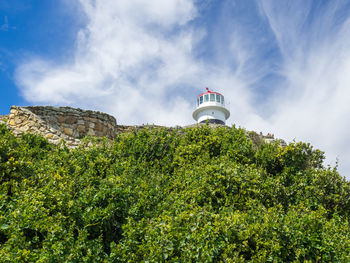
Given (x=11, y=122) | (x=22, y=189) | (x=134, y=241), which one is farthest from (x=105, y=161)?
(x=11, y=122)

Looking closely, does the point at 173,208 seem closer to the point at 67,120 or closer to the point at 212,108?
the point at 67,120

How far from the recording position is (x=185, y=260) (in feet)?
10.8

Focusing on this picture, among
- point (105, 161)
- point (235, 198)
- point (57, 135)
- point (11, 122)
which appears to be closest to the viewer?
point (235, 198)

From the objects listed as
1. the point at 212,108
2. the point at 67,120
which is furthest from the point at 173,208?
the point at 212,108

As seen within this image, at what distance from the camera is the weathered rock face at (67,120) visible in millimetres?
10219

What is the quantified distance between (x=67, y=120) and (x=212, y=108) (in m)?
15.9

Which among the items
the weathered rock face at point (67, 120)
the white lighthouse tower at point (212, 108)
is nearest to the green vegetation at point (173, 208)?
the weathered rock face at point (67, 120)

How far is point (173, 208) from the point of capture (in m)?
4.44

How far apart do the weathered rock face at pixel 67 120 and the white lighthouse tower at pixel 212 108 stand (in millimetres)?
13253

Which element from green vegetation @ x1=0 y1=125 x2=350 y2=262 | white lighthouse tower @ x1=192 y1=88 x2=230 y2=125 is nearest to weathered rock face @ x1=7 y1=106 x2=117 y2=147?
green vegetation @ x1=0 y1=125 x2=350 y2=262

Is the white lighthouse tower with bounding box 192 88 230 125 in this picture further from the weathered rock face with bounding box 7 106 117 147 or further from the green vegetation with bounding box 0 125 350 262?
the green vegetation with bounding box 0 125 350 262

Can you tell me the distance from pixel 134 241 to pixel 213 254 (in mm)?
1057

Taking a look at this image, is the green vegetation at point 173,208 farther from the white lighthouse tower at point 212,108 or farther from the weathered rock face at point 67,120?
the white lighthouse tower at point 212,108

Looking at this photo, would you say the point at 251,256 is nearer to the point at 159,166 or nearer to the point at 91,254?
the point at 91,254
